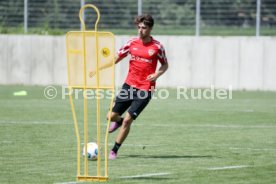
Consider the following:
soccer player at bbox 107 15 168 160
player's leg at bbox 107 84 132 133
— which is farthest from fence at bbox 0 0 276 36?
player's leg at bbox 107 84 132 133

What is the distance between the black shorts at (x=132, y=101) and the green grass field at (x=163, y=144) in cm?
70

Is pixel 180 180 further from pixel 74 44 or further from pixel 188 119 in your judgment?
pixel 188 119

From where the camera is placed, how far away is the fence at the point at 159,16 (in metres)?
28.8

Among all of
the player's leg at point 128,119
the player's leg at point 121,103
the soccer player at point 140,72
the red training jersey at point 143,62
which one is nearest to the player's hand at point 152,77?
the soccer player at point 140,72

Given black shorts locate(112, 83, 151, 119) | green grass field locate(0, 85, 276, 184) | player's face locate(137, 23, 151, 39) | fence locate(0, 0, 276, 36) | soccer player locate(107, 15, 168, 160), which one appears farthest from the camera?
fence locate(0, 0, 276, 36)

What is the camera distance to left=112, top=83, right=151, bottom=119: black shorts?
12.9 m

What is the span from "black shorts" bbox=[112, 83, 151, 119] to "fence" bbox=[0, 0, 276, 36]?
626 inches

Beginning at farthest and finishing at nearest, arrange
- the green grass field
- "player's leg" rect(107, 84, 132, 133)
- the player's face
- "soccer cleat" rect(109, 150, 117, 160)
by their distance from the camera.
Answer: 1. "player's leg" rect(107, 84, 132, 133)
2. the player's face
3. "soccer cleat" rect(109, 150, 117, 160)
4. the green grass field

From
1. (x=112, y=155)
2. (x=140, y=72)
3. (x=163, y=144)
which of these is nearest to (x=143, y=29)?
(x=140, y=72)

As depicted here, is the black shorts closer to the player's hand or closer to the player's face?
the player's hand

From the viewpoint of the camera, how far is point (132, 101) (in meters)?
13.2

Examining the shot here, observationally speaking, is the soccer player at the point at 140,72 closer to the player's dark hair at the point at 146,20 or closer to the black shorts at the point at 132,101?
the black shorts at the point at 132,101

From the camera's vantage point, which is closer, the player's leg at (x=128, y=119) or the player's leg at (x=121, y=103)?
the player's leg at (x=128, y=119)

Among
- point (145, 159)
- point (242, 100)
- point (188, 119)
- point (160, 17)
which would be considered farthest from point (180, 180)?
point (160, 17)
